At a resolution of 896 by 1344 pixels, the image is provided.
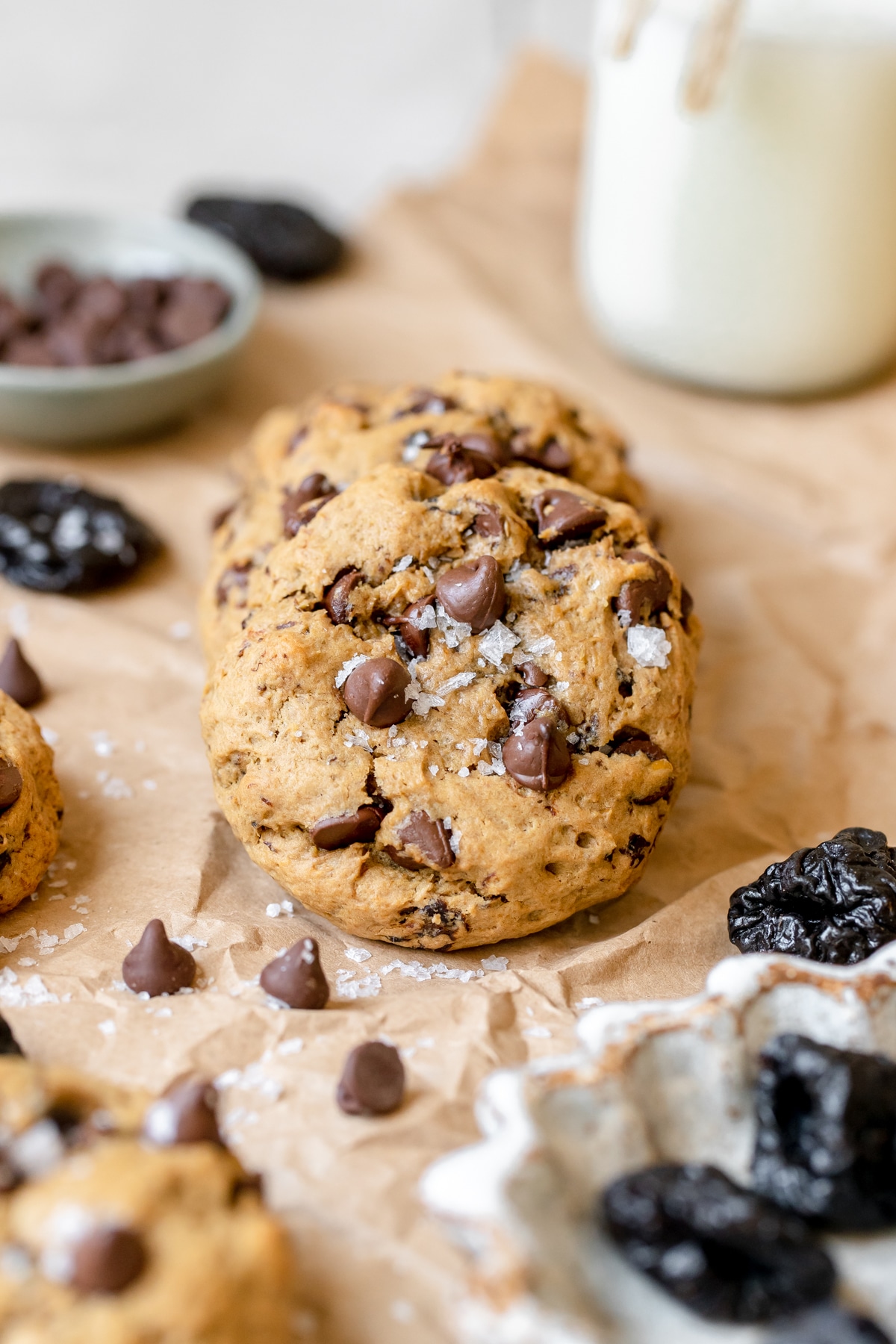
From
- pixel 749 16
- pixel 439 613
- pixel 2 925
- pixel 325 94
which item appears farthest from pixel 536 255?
pixel 2 925

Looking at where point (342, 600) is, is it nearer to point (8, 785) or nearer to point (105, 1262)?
Result: point (8, 785)

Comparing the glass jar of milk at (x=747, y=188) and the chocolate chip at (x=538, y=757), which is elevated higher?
the glass jar of milk at (x=747, y=188)

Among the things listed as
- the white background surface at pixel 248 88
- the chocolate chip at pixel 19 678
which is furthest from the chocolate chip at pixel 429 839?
the white background surface at pixel 248 88

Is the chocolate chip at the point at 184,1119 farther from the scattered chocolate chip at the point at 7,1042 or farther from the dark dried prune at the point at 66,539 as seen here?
the dark dried prune at the point at 66,539

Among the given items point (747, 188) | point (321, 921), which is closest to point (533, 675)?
point (321, 921)

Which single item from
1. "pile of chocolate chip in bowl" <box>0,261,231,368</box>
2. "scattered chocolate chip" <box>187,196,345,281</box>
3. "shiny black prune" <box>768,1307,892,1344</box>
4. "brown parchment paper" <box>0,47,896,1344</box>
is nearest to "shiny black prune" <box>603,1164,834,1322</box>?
"shiny black prune" <box>768,1307,892,1344</box>

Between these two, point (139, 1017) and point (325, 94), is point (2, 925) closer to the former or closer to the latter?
point (139, 1017)

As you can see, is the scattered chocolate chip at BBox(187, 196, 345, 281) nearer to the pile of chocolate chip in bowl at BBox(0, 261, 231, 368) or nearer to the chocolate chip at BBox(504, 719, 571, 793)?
the pile of chocolate chip in bowl at BBox(0, 261, 231, 368)
